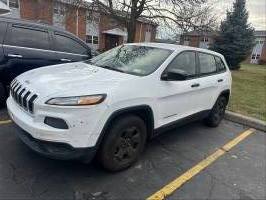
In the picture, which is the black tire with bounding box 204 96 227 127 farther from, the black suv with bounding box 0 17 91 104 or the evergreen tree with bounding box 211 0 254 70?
the evergreen tree with bounding box 211 0 254 70

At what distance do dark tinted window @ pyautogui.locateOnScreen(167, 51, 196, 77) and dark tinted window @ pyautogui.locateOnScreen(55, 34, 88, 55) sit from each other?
8.83ft

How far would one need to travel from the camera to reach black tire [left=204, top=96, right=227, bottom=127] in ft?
18.2

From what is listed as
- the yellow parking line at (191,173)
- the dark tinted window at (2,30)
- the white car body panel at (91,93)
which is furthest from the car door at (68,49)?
the yellow parking line at (191,173)

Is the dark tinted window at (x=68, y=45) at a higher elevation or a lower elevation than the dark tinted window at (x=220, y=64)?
higher

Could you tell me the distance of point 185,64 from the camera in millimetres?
4438

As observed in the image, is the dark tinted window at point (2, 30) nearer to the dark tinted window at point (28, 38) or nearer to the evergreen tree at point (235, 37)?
the dark tinted window at point (28, 38)

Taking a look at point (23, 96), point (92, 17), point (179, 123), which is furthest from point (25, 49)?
point (92, 17)

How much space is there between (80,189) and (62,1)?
14.0 metres

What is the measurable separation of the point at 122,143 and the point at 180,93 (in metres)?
1.28

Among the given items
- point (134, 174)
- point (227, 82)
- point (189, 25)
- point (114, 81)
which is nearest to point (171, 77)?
point (114, 81)

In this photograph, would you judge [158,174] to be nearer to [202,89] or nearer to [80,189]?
[80,189]

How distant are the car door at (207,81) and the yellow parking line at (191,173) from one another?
0.82 meters

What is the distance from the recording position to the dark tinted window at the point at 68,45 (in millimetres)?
5777

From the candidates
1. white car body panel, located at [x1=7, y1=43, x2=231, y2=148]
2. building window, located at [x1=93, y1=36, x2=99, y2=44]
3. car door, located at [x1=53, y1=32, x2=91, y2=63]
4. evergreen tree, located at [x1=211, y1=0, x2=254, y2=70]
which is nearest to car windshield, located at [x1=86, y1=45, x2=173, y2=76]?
white car body panel, located at [x1=7, y1=43, x2=231, y2=148]
